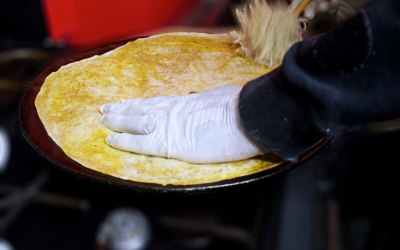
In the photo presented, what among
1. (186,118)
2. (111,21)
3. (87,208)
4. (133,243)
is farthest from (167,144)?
(87,208)

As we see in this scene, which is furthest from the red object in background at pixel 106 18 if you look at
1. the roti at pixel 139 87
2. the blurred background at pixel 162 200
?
the roti at pixel 139 87

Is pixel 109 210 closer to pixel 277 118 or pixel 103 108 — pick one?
pixel 103 108

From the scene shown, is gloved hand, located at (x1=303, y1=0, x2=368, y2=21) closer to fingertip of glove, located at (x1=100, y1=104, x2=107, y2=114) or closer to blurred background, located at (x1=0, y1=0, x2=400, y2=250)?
fingertip of glove, located at (x1=100, y1=104, x2=107, y2=114)

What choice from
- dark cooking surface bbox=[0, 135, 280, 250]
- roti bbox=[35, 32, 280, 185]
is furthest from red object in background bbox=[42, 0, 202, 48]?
dark cooking surface bbox=[0, 135, 280, 250]

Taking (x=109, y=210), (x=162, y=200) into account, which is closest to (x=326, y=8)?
(x=162, y=200)

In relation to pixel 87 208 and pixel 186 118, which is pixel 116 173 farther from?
pixel 87 208
